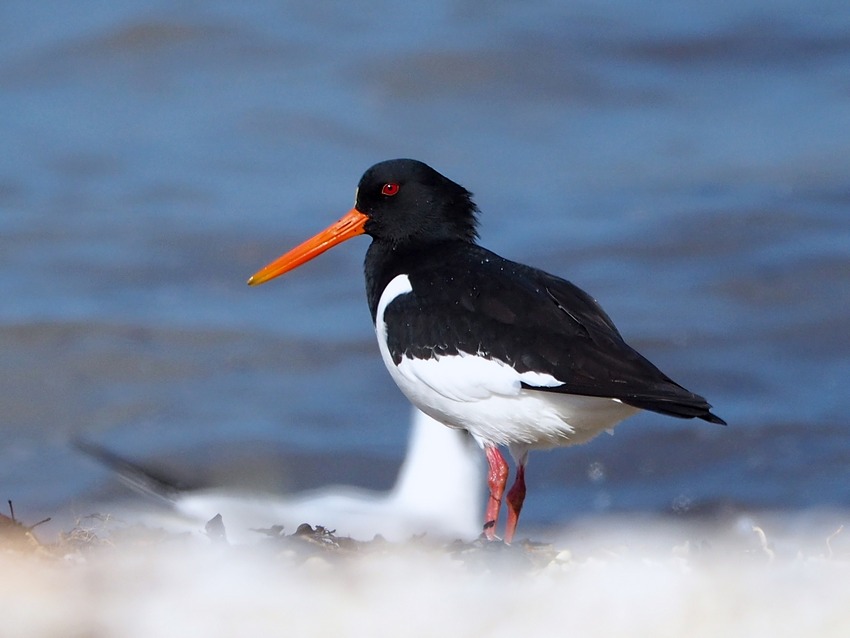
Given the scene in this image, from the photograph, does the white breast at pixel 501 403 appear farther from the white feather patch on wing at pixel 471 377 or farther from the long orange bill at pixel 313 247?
the long orange bill at pixel 313 247

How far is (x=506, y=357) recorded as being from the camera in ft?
15.6

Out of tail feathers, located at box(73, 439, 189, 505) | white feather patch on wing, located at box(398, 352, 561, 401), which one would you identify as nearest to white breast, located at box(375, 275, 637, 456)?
white feather patch on wing, located at box(398, 352, 561, 401)

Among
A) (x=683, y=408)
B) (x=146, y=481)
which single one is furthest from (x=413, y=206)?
(x=683, y=408)

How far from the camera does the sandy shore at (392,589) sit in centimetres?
332

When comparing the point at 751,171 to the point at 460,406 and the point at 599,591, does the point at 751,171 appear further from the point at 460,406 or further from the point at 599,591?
the point at 599,591

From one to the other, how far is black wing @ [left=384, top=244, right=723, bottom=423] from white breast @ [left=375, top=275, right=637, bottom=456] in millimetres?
47

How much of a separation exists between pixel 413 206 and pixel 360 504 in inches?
51.7

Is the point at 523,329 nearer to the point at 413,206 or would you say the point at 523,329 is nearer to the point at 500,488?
the point at 500,488

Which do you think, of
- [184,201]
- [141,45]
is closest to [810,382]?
[184,201]

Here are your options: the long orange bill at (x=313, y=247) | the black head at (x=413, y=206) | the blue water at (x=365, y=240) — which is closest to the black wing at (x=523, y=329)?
the black head at (x=413, y=206)

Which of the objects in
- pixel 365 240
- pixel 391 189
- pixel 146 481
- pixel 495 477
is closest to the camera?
pixel 495 477

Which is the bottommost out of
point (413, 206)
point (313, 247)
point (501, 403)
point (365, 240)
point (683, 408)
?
point (501, 403)

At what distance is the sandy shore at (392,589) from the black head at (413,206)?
5.46 ft

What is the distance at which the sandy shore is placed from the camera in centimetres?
332
